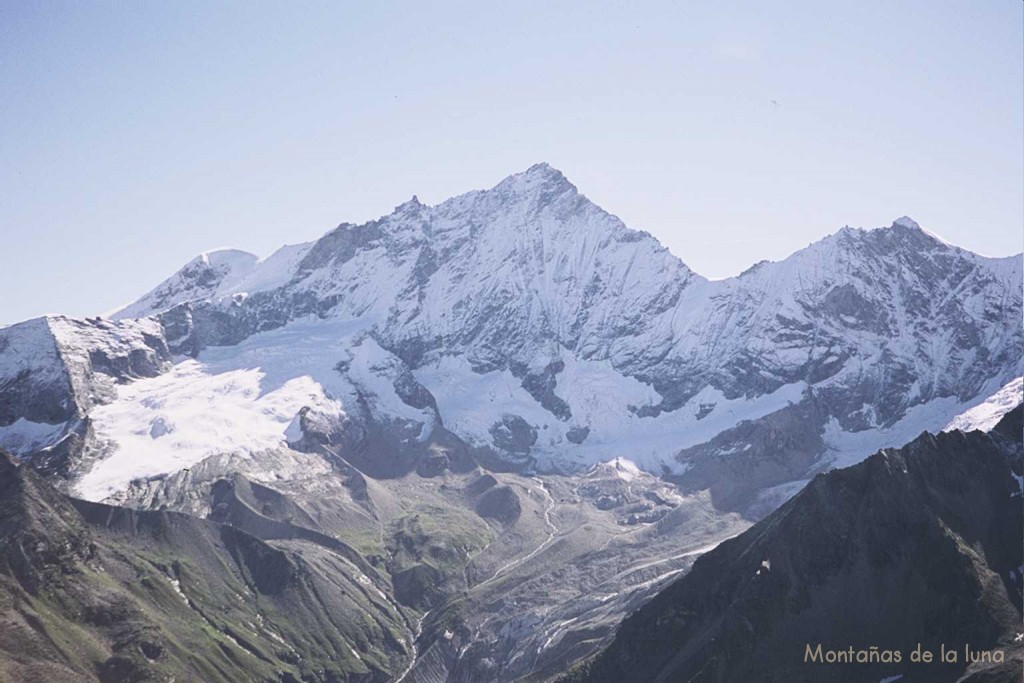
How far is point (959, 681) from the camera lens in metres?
200

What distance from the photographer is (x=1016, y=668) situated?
18812cm

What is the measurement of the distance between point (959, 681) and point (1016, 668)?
14.0m
